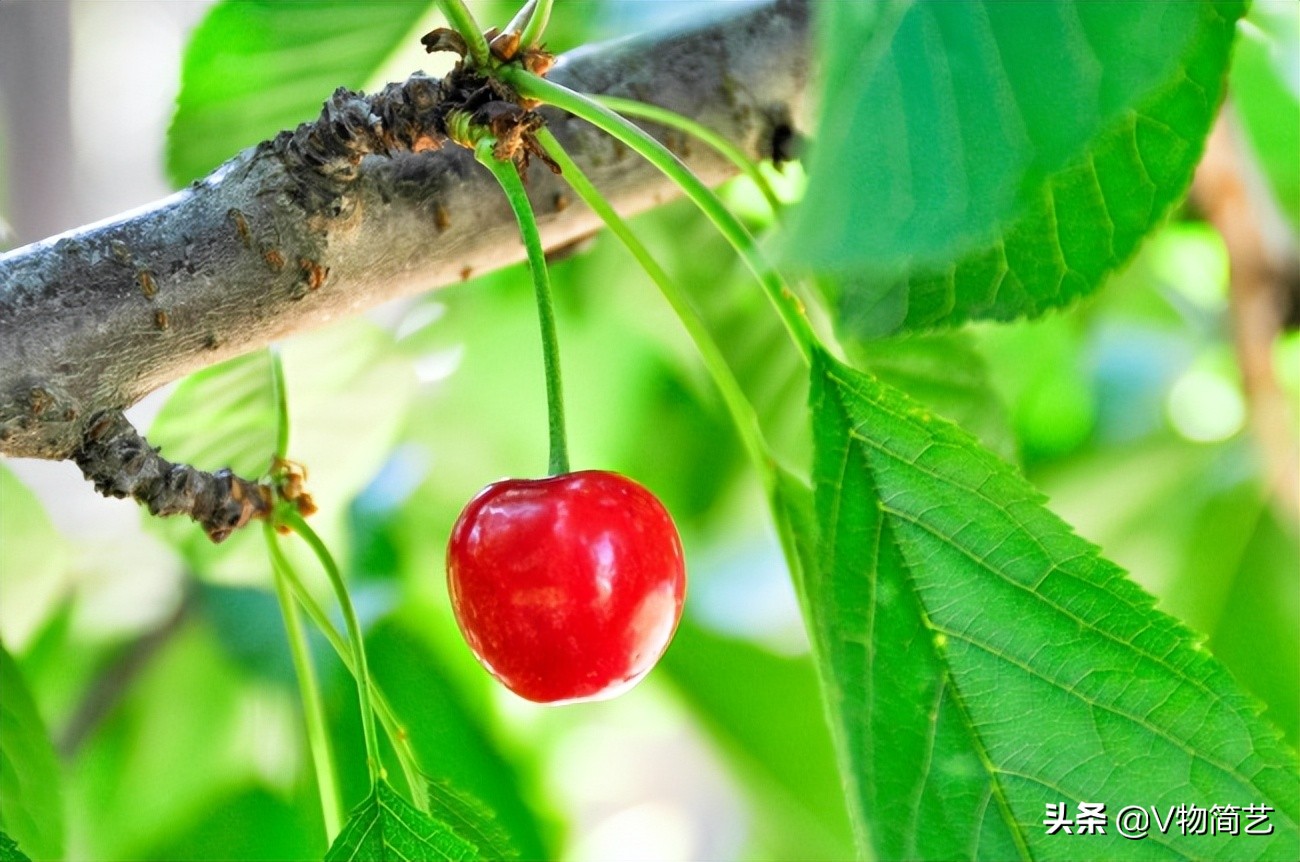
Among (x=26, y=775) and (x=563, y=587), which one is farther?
(x=26, y=775)

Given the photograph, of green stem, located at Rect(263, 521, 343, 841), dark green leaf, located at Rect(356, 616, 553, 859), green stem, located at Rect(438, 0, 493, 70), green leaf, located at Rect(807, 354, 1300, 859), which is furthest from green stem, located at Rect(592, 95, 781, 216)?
dark green leaf, located at Rect(356, 616, 553, 859)

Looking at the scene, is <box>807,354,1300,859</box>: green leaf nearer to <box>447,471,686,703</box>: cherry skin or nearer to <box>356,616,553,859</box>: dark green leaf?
<box>447,471,686,703</box>: cherry skin

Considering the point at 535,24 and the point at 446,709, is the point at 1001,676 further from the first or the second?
the point at 446,709

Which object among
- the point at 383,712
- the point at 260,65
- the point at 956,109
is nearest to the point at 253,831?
the point at 383,712

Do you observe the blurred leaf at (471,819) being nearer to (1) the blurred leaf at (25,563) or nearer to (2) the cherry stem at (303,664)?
(2) the cherry stem at (303,664)

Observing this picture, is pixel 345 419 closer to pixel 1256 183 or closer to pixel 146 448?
Result: pixel 146 448

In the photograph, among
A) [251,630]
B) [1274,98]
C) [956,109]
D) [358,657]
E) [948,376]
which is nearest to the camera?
[956,109]

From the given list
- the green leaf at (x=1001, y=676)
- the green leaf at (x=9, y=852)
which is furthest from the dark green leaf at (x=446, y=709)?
the green leaf at (x=1001, y=676)

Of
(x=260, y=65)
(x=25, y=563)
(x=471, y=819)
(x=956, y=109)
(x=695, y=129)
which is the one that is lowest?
(x=471, y=819)
